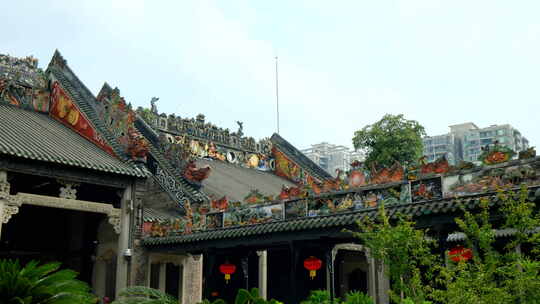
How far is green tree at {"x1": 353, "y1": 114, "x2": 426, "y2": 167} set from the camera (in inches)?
848

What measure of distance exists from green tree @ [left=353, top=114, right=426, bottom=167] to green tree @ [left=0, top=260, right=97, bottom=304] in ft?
50.4

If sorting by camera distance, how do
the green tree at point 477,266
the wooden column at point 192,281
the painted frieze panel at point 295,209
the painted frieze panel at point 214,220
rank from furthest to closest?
the wooden column at point 192,281 < the painted frieze panel at point 214,220 < the painted frieze panel at point 295,209 < the green tree at point 477,266

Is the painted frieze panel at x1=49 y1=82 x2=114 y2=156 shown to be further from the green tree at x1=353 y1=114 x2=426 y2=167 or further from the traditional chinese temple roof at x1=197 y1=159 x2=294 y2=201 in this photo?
the green tree at x1=353 y1=114 x2=426 y2=167

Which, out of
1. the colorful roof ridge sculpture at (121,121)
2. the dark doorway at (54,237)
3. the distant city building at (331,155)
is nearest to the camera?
the colorful roof ridge sculpture at (121,121)

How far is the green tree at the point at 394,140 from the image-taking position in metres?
21.5

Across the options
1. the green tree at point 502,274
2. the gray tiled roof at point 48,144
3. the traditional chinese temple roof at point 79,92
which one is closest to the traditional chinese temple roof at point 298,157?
the traditional chinese temple roof at point 79,92

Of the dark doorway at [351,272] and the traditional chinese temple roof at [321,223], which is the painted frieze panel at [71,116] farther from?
the dark doorway at [351,272]

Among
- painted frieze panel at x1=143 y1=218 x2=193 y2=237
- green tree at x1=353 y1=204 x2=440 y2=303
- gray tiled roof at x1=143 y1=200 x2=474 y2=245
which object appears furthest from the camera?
painted frieze panel at x1=143 y1=218 x2=193 y2=237

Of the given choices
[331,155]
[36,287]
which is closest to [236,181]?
[36,287]

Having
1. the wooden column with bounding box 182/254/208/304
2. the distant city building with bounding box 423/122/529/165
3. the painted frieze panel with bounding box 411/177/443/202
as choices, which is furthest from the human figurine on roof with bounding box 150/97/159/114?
the distant city building with bounding box 423/122/529/165

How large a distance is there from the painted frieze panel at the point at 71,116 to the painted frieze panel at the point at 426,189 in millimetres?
10131

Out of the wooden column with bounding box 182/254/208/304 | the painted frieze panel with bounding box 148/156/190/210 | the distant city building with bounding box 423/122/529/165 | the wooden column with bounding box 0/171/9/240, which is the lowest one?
the wooden column with bounding box 182/254/208/304

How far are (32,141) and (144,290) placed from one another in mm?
8986

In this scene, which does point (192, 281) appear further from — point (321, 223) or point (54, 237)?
point (321, 223)
